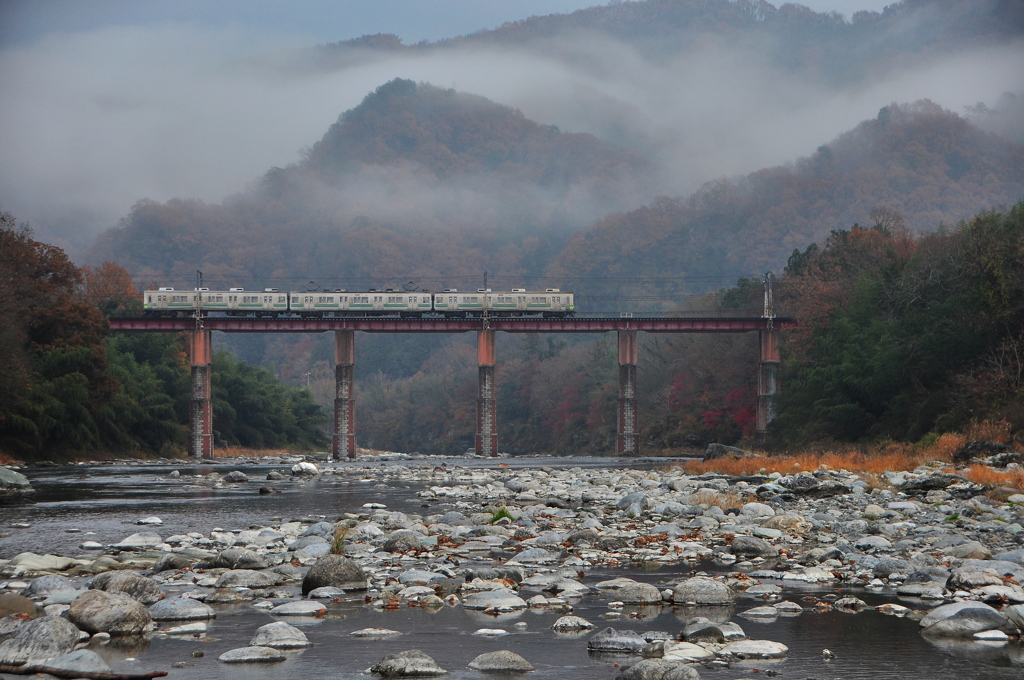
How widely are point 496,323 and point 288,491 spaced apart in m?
56.4

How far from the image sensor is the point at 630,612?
1282 centimetres

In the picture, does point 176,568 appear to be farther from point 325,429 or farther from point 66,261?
point 325,429

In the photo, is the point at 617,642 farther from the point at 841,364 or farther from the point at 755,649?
the point at 841,364

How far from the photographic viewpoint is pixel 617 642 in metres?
10.8

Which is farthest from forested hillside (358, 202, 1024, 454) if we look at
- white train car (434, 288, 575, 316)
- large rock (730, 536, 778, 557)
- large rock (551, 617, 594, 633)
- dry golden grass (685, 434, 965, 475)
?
large rock (551, 617, 594, 633)

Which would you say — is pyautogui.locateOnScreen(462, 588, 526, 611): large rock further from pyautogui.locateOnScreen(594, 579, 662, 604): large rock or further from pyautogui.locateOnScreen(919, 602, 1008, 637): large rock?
pyautogui.locateOnScreen(919, 602, 1008, 637): large rock

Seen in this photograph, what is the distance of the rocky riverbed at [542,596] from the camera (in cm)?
1027

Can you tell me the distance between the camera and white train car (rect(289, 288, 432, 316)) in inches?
3706

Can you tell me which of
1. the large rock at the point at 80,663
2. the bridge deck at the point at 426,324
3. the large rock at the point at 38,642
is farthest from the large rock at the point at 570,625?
the bridge deck at the point at 426,324

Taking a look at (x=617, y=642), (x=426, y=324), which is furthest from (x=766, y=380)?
(x=617, y=642)

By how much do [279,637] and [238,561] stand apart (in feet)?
19.6

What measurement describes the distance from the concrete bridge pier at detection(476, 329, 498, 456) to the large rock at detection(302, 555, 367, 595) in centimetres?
7807

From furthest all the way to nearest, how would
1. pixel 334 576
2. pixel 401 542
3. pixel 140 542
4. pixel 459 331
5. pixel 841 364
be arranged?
pixel 459 331 < pixel 841 364 < pixel 140 542 < pixel 401 542 < pixel 334 576

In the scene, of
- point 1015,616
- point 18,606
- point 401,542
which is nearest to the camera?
point 1015,616
